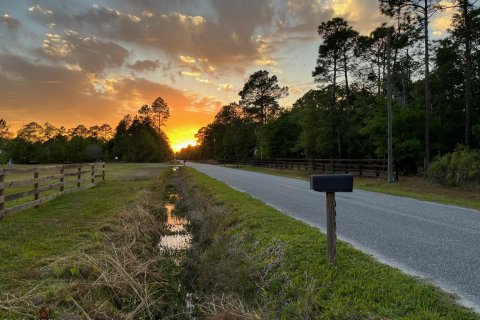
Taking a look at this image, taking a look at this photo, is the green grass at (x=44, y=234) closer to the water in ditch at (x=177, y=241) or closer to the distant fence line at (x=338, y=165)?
the water in ditch at (x=177, y=241)

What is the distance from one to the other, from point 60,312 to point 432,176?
59.1ft

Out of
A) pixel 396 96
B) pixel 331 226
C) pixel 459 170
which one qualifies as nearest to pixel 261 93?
pixel 396 96

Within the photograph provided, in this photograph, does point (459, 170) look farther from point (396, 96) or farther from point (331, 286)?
point (396, 96)

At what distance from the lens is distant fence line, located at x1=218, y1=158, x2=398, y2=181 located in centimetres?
2432

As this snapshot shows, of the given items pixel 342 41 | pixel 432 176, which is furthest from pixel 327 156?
pixel 432 176

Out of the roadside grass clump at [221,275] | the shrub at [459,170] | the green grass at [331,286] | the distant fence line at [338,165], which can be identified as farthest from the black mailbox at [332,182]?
the distant fence line at [338,165]

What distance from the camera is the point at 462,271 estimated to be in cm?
485

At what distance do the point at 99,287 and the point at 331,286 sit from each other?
2.95 metres

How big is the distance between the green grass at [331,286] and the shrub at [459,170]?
1198cm

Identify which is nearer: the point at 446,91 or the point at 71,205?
the point at 71,205

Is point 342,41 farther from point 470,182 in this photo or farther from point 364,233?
point 364,233

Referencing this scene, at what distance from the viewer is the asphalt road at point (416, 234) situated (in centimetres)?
475

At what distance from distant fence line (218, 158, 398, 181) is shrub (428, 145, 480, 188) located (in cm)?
362

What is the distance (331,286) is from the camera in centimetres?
435
